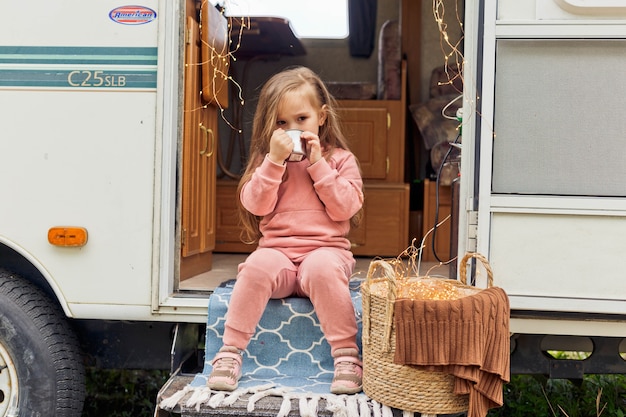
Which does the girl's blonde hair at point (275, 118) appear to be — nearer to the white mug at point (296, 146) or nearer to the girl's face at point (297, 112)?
the girl's face at point (297, 112)

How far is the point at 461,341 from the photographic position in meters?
2.54

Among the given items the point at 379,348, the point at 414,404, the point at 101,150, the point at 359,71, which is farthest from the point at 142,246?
the point at 359,71

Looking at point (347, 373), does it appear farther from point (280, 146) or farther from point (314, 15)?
point (314, 15)

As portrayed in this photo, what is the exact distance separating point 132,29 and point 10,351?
4.92 ft

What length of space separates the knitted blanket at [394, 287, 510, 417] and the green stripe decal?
1520 mm

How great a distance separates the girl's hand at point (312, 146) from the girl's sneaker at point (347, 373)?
0.82 meters

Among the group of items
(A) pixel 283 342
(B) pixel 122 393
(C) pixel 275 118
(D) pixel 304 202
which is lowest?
(B) pixel 122 393

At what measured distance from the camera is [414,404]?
2.64 m

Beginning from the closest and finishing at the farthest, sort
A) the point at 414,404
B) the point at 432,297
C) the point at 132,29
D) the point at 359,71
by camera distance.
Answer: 1. the point at 414,404
2. the point at 432,297
3. the point at 132,29
4. the point at 359,71

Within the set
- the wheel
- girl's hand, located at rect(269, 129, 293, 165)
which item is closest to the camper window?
girl's hand, located at rect(269, 129, 293, 165)

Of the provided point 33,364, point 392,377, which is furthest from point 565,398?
point 33,364

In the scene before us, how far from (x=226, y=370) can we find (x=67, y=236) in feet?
3.09

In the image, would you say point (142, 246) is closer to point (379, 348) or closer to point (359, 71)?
point (379, 348)

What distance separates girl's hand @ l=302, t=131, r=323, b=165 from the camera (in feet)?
10.0
